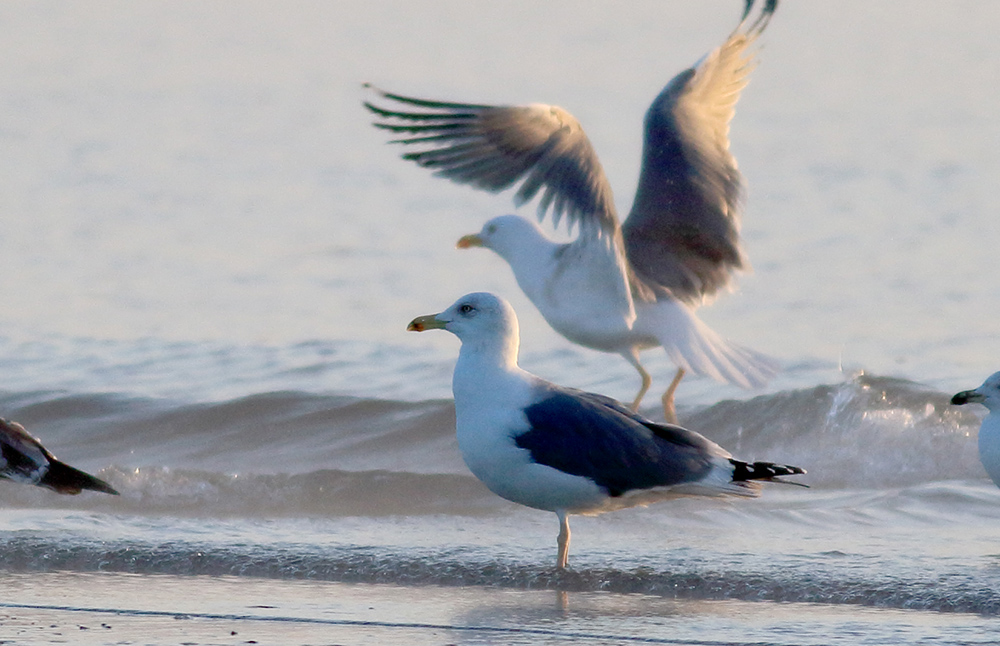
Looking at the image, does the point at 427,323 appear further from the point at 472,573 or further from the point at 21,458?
the point at 21,458

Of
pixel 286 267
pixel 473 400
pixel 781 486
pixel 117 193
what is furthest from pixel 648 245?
pixel 117 193

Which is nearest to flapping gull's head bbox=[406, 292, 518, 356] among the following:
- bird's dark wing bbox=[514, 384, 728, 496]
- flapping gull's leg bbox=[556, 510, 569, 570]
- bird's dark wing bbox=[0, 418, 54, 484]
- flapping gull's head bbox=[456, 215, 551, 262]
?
bird's dark wing bbox=[514, 384, 728, 496]

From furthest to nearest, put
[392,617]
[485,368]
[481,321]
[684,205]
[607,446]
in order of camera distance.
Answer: [684,205] < [481,321] < [485,368] < [607,446] < [392,617]

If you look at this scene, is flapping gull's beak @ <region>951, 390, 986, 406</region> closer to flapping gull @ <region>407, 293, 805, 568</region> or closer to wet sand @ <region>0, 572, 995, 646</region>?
flapping gull @ <region>407, 293, 805, 568</region>

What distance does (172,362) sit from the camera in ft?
35.6

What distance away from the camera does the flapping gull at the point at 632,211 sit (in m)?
7.27

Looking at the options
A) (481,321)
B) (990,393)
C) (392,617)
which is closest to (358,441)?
(481,321)

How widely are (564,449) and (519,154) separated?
201cm

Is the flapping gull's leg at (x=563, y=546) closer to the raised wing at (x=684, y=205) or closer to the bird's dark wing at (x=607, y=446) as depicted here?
the bird's dark wing at (x=607, y=446)

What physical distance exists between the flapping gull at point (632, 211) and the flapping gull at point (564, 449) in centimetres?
142

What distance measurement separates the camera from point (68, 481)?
5617mm

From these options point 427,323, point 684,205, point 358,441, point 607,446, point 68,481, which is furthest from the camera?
point 358,441

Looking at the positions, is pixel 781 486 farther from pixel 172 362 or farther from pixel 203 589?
pixel 172 362

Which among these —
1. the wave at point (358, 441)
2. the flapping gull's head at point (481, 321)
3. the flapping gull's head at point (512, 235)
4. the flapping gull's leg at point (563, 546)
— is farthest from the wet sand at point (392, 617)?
the flapping gull's head at point (512, 235)
